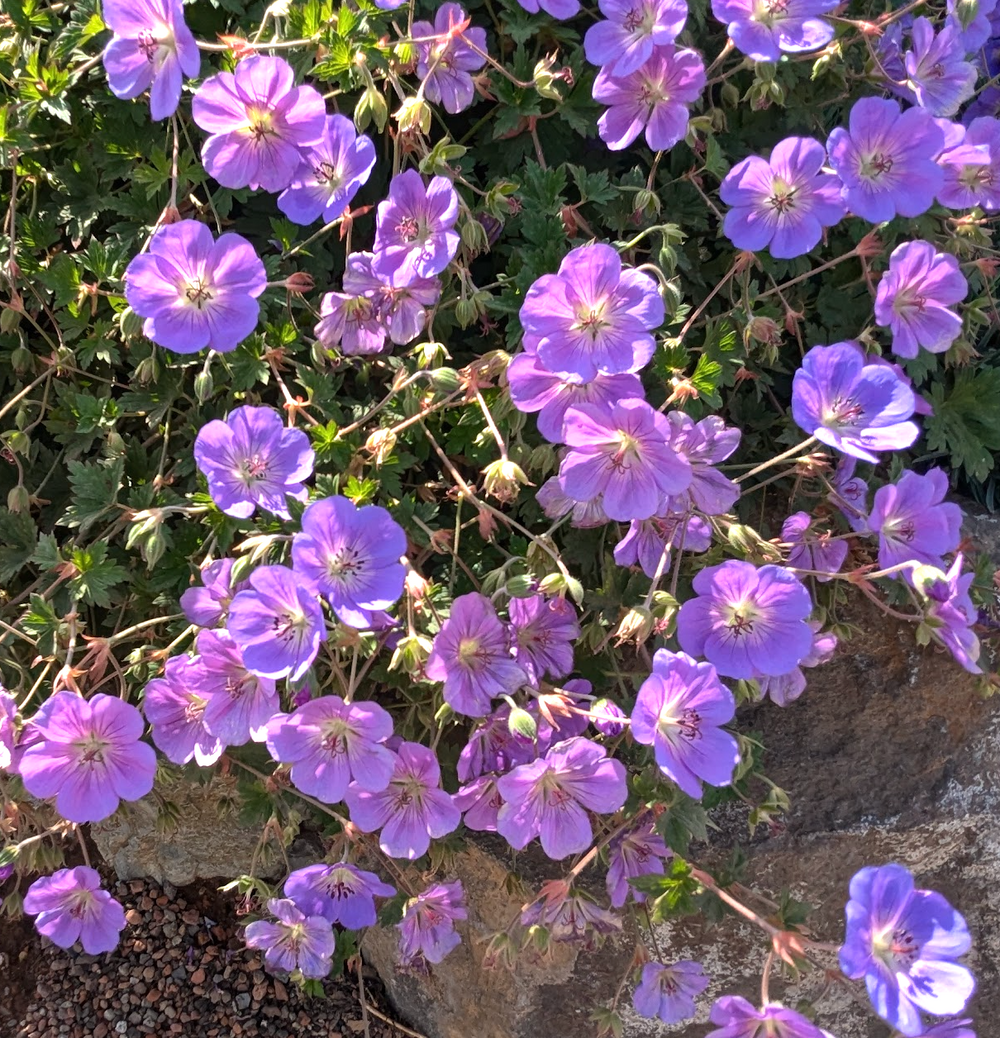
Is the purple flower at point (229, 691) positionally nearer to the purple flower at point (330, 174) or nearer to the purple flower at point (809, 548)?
the purple flower at point (330, 174)

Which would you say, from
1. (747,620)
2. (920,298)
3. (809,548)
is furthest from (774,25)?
(747,620)

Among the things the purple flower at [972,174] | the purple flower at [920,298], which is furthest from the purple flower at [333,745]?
the purple flower at [972,174]

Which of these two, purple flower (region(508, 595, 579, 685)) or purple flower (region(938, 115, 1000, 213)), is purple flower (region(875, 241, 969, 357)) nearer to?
purple flower (region(938, 115, 1000, 213))

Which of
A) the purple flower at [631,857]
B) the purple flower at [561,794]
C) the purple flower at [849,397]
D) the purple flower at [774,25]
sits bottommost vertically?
the purple flower at [631,857]

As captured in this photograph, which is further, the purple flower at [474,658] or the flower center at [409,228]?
the flower center at [409,228]

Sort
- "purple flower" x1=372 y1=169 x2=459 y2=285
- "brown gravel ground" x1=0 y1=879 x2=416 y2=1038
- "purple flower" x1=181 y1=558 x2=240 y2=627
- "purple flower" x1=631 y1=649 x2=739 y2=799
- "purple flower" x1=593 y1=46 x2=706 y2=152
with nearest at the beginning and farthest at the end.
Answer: "purple flower" x1=631 y1=649 x2=739 y2=799 < "purple flower" x1=181 y1=558 x2=240 y2=627 < "purple flower" x1=372 y1=169 x2=459 y2=285 < "purple flower" x1=593 y1=46 x2=706 y2=152 < "brown gravel ground" x1=0 y1=879 x2=416 y2=1038

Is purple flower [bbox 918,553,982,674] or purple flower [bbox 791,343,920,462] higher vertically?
purple flower [bbox 791,343,920,462]

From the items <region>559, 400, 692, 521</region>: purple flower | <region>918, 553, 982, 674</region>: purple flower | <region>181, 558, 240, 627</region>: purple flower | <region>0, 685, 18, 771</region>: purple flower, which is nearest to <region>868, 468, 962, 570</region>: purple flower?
<region>918, 553, 982, 674</region>: purple flower

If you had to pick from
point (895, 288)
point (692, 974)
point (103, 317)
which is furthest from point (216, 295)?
point (692, 974)
